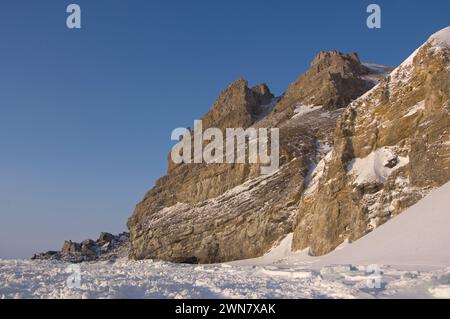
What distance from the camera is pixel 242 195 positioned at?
5984 cm

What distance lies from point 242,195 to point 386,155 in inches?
908

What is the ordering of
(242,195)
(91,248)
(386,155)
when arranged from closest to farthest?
(386,155), (242,195), (91,248)

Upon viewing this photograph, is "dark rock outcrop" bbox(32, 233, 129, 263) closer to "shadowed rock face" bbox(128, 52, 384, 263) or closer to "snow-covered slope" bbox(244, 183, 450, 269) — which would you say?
"shadowed rock face" bbox(128, 52, 384, 263)

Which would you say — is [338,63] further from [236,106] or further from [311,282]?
[311,282]

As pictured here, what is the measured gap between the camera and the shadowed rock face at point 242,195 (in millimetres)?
55344

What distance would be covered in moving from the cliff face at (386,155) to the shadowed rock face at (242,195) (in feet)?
25.7

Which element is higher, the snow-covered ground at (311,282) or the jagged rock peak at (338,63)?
the jagged rock peak at (338,63)

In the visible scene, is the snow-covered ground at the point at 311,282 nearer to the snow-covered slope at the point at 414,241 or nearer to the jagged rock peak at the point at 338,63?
the snow-covered slope at the point at 414,241

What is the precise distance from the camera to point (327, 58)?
9850cm

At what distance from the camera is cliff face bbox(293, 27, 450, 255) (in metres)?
34.2

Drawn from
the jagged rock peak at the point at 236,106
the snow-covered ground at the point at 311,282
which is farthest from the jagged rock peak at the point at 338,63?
the snow-covered ground at the point at 311,282

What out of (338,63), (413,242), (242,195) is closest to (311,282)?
(413,242)

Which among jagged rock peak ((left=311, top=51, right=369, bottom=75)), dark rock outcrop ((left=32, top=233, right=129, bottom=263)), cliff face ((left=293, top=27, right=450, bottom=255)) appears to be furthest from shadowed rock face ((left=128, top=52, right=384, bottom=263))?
dark rock outcrop ((left=32, top=233, right=129, bottom=263))

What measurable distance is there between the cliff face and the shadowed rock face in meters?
7.82
